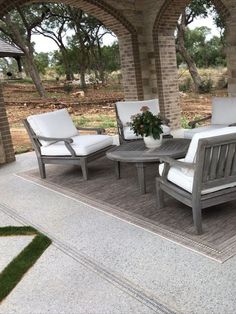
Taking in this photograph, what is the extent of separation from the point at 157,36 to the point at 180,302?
6.57 metres

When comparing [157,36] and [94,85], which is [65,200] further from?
[94,85]

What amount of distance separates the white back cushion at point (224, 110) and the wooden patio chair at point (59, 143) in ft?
6.05

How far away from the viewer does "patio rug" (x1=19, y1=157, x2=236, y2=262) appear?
113 inches

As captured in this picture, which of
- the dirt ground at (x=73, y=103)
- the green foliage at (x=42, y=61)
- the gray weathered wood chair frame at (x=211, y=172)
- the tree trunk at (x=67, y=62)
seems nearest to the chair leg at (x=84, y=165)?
the gray weathered wood chair frame at (x=211, y=172)

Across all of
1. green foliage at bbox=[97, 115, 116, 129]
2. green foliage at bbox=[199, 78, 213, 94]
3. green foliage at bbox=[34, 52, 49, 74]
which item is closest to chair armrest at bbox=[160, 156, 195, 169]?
green foliage at bbox=[97, 115, 116, 129]

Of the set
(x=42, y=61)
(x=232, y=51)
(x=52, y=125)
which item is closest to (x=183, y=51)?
(x=232, y=51)

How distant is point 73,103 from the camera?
16.3m

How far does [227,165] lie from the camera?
3041 mm

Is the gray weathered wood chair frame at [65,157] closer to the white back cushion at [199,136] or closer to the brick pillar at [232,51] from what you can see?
the white back cushion at [199,136]

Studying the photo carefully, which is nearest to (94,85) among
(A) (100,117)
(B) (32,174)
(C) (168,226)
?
(A) (100,117)

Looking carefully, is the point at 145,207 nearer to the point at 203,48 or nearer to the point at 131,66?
the point at 131,66

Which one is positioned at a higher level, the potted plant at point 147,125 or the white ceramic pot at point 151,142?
the potted plant at point 147,125

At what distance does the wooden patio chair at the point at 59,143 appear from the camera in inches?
191

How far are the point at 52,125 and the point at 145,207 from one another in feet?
7.56
